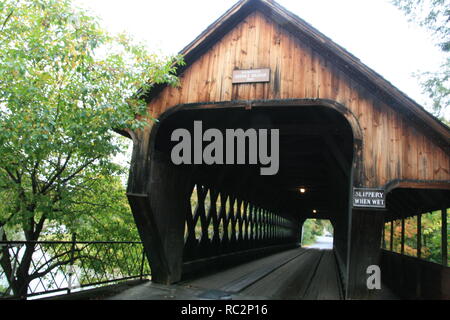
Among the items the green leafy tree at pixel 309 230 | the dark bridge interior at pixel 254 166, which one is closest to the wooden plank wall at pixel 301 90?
the dark bridge interior at pixel 254 166

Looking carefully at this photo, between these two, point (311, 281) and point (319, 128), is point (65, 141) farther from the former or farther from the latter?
point (311, 281)

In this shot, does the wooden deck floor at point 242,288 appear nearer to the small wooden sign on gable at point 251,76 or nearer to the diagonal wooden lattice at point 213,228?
the diagonal wooden lattice at point 213,228

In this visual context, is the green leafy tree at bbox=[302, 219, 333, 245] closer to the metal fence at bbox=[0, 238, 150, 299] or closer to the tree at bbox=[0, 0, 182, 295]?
the metal fence at bbox=[0, 238, 150, 299]

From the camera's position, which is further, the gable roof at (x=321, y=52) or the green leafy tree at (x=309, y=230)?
the green leafy tree at (x=309, y=230)

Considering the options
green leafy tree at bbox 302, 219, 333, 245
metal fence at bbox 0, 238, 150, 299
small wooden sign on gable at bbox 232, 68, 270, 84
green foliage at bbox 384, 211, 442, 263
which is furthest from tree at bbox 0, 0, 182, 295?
green leafy tree at bbox 302, 219, 333, 245

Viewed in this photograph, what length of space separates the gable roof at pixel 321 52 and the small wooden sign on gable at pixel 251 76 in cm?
90

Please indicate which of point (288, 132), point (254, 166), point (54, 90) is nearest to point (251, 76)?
point (288, 132)

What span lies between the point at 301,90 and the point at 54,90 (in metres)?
4.14

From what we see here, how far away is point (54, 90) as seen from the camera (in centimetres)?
534

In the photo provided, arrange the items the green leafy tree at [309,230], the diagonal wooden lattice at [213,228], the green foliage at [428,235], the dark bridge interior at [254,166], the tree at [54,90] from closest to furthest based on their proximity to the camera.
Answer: the tree at [54,90] < the dark bridge interior at [254,166] < the diagonal wooden lattice at [213,228] < the green foliage at [428,235] < the green leafy tree at [309,230]

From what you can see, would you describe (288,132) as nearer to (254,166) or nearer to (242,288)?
(242,288)

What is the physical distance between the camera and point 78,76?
5188 mm

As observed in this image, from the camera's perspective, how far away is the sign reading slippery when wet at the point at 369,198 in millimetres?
4977

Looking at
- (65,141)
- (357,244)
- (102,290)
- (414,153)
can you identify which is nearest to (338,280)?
(357,244)
